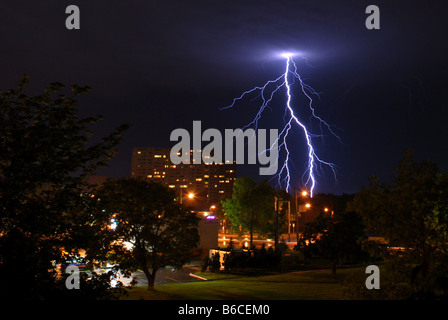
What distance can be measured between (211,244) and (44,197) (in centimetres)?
3265

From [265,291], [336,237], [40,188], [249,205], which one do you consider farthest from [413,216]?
[249,205]

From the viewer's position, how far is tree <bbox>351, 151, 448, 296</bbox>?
817 centimetres

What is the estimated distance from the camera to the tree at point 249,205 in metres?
41.5

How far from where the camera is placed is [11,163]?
230 inches

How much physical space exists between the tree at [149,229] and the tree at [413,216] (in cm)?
938

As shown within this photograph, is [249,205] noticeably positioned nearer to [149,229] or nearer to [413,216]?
[149,229]

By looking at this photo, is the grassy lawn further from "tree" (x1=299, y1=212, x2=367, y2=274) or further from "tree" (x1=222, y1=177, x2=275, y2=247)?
Result: "tree" (x1=222, y1=177, x2=275, y2=247)

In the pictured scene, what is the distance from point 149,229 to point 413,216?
1109 cm

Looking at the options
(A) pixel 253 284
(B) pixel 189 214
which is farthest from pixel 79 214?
(A) pixel 253 284

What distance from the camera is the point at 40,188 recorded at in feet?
20.3

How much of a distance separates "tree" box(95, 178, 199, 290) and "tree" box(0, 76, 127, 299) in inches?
366

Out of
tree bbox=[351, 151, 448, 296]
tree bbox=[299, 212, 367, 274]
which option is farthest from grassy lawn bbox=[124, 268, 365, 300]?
tree bbox=[351, 151, 448, 296]

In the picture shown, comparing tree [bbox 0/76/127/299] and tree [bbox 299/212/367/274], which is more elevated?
tree [bbox 0/76/127/299]
